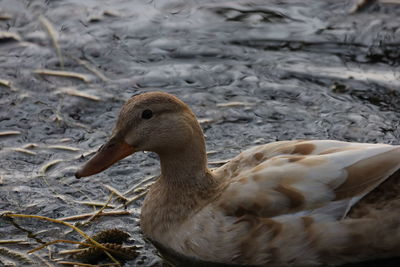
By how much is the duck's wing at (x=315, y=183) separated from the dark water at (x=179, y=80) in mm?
899

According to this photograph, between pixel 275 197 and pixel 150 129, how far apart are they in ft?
3.28

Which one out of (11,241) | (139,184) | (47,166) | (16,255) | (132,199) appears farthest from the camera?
(47,166)

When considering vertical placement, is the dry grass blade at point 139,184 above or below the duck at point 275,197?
below

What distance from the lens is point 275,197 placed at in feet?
19.0

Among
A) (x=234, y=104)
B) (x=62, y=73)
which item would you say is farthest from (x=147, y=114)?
(x=62, y=73)

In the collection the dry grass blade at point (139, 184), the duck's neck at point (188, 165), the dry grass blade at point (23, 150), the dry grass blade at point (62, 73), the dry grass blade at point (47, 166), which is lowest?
the dry grass blade at point (139, 184)

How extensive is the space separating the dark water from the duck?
558 mm

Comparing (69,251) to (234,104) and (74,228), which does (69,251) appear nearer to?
(74,228)

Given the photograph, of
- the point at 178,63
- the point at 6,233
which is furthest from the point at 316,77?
the point at 6,233

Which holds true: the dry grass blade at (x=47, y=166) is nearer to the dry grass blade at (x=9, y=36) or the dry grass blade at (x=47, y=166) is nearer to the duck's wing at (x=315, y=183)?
the duck's wing at (x=315, y=183)

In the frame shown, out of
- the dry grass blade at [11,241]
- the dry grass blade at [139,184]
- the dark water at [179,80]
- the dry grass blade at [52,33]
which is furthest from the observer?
the dry grass blade at [52,33]

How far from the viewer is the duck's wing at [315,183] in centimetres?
577

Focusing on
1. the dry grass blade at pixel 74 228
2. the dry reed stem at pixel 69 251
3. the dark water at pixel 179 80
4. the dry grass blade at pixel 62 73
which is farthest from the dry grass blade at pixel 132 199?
the dry grass blade at pixel 62 73

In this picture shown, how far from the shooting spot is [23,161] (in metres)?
7.36
